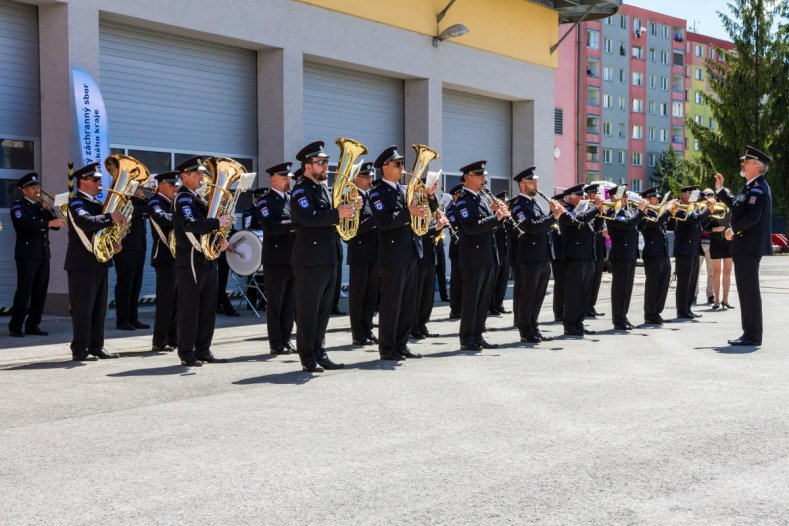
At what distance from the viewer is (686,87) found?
97.6m

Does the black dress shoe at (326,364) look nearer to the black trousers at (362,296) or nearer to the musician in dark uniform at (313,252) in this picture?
the musician in dark uniform at (313,252)

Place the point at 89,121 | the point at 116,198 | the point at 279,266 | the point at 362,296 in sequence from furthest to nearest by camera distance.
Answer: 1. the point at 89,121
2. the point at 362,296
3. the point at 279,266
4. the point at 116,198

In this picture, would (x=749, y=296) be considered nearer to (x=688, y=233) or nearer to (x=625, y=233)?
(x=625, y=233)

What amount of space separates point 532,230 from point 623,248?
251cm

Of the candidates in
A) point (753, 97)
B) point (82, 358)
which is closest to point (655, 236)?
point (82, 358)

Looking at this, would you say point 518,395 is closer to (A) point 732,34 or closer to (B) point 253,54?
(B) point 253,54

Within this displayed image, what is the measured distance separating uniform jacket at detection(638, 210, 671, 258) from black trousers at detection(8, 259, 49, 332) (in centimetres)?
811

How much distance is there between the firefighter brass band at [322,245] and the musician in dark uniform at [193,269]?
1cm

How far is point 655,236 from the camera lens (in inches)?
604

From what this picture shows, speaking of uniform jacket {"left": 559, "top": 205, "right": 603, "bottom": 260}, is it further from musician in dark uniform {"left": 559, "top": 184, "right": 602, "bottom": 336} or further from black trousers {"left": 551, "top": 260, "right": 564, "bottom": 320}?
black trousers {"left": 551, "top": 260, "right": 564, "bottom": 320}

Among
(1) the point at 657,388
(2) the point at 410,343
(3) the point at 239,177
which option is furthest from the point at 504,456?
(2) the point at 410,343

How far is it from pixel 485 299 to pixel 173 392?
4382 millimetres

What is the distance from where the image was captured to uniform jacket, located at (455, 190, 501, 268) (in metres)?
11.6

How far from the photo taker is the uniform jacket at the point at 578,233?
43.9 ft
